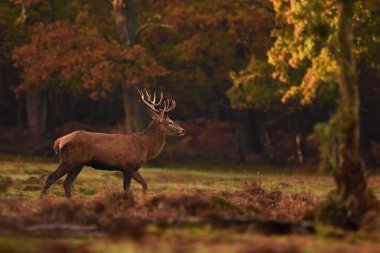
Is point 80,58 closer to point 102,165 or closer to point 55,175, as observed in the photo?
point 102,165

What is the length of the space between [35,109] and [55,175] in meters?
23.5

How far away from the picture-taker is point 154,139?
Result: 24.8 meters

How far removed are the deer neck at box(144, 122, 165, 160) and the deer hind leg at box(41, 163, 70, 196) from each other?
8.58 feet

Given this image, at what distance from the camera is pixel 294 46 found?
102 ft

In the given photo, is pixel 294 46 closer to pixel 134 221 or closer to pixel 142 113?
pixel 142 113

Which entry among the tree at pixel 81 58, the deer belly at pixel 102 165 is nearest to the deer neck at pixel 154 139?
the deer belly at pixel 102 165

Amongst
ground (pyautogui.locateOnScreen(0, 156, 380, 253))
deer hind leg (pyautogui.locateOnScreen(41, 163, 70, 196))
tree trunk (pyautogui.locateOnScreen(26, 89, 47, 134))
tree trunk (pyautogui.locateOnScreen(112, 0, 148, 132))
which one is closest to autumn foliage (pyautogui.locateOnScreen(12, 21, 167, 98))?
tree trunk (pyautogui.locateOnScreen(112, 0, 148, 132))

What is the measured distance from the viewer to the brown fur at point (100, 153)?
22.5 m

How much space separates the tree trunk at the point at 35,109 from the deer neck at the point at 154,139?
1957 centimetres

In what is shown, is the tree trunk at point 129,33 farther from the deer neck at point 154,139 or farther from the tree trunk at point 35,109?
the deer neck at point 154,139

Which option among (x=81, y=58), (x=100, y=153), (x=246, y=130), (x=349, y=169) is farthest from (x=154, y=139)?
(x=246, y=130)

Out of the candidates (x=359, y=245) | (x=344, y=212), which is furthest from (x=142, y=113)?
(x=359, y=245)

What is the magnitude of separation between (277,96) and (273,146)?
343 inches

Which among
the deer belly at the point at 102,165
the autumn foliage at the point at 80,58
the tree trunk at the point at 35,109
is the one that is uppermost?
the autumn foliage at the point at 80,58
